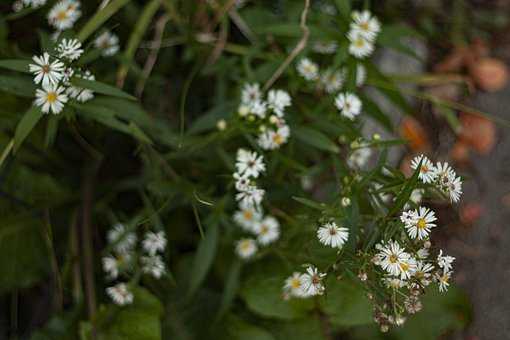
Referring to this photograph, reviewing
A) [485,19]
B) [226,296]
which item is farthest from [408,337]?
[485,19]

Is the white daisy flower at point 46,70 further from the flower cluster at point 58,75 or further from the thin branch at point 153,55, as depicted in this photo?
the thin branch at point 153,55

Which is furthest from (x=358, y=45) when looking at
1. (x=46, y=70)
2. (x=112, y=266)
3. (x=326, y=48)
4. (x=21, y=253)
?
(x=21, y=253)

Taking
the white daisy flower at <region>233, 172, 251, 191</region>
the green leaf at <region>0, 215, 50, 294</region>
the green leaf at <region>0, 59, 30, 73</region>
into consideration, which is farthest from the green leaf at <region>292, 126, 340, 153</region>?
the green leaf at <region>0, 215, 50, 294</region>

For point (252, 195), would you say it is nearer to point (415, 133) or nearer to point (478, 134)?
point (415, 133)

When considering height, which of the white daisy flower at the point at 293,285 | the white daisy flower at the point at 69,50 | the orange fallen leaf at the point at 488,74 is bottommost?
the white daisy flower at the point at 293,285

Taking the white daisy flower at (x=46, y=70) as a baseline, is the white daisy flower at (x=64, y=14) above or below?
above

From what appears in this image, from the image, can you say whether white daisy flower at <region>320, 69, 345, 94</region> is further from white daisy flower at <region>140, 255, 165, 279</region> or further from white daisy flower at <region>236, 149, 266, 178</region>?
white daisy flower at <region>140, 255, 165, 279</region>

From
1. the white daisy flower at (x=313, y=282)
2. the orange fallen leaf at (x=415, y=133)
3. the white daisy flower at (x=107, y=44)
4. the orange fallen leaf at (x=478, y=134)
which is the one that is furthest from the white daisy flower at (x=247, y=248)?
the orange fallen leaf at (x=478, y=134)
